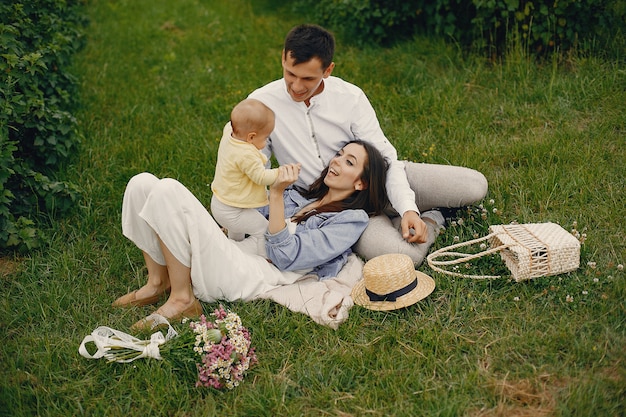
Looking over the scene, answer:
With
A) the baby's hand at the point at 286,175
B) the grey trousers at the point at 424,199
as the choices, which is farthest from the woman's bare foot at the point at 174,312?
the grey trousers at the point at 424,199

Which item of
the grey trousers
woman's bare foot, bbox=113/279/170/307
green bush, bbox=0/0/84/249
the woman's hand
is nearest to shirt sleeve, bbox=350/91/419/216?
the grey trousers

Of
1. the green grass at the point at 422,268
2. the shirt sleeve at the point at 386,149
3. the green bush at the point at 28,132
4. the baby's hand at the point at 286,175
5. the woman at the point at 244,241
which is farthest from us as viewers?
the green bush at the point at 28,132

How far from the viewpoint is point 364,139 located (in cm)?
446

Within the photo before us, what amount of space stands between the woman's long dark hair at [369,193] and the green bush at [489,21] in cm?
257

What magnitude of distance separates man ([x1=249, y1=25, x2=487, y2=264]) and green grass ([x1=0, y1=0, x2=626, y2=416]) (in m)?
0.25

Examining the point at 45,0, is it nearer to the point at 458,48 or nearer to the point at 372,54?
the point at 372,54

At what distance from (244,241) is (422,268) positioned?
1165 mm

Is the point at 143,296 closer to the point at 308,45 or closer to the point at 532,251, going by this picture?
the point at 308,45

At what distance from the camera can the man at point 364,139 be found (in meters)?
4.11

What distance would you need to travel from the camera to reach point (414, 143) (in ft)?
18.0

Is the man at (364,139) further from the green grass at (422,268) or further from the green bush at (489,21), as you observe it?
the green bush at (489,21)

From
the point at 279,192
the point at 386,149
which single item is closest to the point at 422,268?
the point at 386,149

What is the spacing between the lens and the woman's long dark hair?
4.25 metres

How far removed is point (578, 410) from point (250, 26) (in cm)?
647
